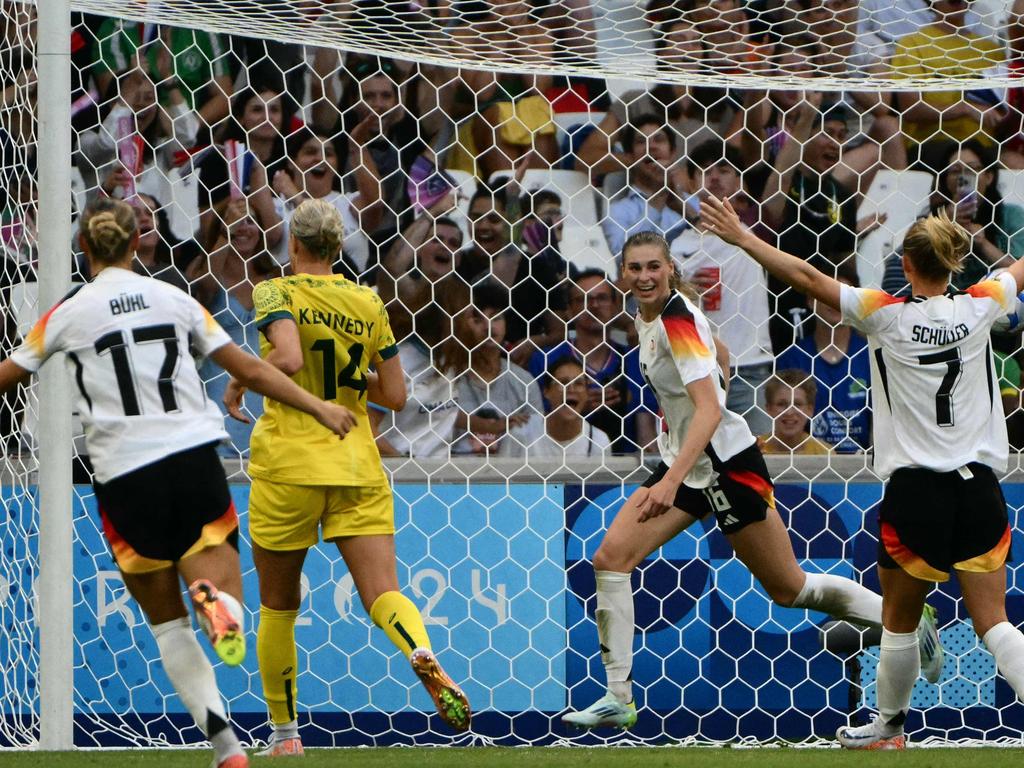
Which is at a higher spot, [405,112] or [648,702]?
[405,112]

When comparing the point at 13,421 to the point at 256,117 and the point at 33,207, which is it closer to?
the point at 33,207

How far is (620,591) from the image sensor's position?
464 cm

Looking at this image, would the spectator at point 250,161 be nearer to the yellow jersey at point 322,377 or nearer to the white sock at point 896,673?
the yellow jersey at point 322,377

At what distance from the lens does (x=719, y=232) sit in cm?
404

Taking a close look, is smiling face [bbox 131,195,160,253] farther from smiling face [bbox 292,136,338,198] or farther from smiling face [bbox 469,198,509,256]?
smiling face [bbox 469,198,509,256]

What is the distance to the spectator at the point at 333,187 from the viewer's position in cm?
613

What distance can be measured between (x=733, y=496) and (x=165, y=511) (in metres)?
1.91

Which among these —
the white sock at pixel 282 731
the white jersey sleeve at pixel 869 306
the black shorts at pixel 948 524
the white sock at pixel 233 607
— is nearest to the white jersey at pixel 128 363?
the white sock at pixel 233 607

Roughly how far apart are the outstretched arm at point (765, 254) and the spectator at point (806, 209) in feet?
6.26

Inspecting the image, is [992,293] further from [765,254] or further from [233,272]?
[233,272]

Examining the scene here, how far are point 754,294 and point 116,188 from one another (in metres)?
2.64

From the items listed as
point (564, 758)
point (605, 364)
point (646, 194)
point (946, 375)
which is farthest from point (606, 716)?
point (646, 194)

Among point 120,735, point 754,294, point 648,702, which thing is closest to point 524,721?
point 648,702

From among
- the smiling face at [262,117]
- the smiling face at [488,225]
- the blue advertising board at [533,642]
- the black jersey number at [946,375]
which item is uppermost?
the smiling face at [262,117]
